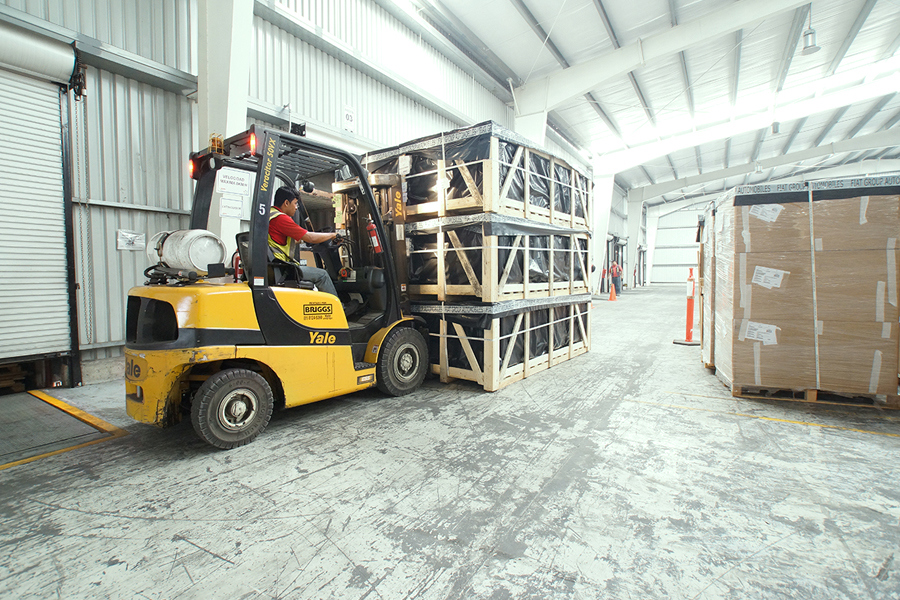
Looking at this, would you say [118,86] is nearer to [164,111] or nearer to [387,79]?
[164,111]

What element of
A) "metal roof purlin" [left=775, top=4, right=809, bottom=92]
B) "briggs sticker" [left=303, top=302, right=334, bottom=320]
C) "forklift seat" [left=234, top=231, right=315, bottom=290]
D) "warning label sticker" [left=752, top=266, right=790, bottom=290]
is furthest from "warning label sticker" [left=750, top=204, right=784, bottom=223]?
"metal roof purlin" [left=775, top=4, right=809, bottom=92]

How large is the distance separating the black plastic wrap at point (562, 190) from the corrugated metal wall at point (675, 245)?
34.9 metres

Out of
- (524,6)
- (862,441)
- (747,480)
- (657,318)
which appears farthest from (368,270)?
(657,318)

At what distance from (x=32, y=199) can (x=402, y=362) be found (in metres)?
4.80

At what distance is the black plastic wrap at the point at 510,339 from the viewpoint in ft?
16.8

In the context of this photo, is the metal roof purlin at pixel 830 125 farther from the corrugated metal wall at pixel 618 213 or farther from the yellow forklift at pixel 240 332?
the yellow forklift at pixel 240 332

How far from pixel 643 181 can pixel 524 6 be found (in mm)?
23663

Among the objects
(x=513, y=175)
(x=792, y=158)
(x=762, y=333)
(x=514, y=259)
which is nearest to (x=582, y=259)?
(x=514, y=259)

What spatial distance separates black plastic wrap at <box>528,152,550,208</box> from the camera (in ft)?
18.5

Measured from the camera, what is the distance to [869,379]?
4.00 m

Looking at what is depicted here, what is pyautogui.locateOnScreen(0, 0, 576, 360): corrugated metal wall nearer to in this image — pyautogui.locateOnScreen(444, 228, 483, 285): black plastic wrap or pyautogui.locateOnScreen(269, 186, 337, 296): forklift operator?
pyautogui.locateOnScreen(269, 186, 337, 296): forklift operator

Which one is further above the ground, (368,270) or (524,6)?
(524,6)

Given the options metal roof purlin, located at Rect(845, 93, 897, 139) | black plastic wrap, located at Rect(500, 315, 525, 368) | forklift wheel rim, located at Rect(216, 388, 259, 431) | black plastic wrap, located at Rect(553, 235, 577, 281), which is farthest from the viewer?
metal roof purlin, located at Rect(845, 93, 897, 139)

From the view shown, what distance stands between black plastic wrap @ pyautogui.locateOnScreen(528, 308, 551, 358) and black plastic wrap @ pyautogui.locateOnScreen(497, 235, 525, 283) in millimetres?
668
